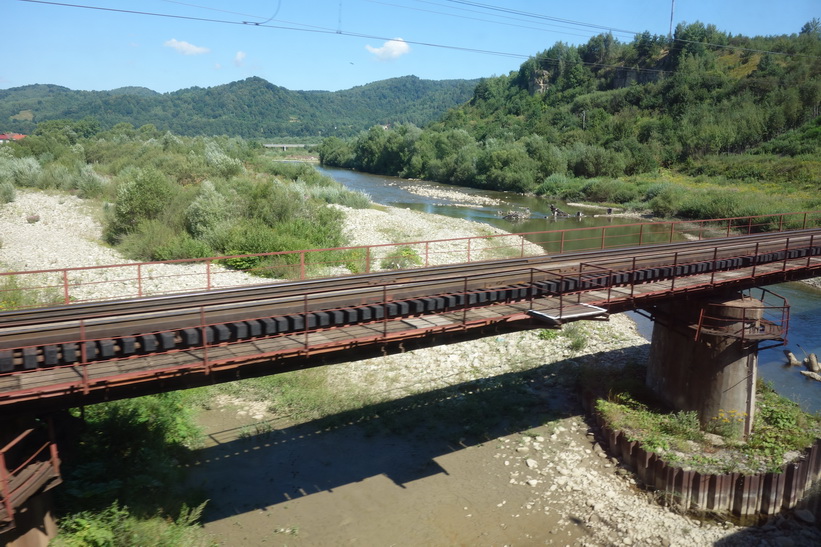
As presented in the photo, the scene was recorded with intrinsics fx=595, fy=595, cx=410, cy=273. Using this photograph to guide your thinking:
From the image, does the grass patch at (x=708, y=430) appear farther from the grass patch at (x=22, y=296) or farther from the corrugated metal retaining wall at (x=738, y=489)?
the grass patch at (x=22, y=296)

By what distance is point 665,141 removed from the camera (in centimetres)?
7481

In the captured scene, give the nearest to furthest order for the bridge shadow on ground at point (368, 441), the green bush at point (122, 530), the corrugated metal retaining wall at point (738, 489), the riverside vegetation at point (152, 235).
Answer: the green bush at point (122, 530) < the riverside vegetation at point (152, 235) < the corrugated metal retaining wall at point (738, 489) < the bridge shadow on ground at point (368, 441)

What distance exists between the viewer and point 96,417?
456 inches

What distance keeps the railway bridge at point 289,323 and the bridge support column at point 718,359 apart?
0.06 meters

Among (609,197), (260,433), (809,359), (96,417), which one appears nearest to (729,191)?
(609,197)

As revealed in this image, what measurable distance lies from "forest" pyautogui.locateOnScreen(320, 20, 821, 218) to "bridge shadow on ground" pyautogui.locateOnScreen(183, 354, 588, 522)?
3388 centimetres

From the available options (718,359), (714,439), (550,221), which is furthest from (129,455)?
(550,221)

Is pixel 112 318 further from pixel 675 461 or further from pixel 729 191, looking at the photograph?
pixel 729 191

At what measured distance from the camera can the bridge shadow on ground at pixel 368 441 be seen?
1188 cm

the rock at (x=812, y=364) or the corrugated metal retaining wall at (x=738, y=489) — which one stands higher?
the rock at (x=812, y=364)

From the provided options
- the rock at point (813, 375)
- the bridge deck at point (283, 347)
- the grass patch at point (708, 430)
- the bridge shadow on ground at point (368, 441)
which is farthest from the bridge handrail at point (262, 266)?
the rock at point (813, 375)

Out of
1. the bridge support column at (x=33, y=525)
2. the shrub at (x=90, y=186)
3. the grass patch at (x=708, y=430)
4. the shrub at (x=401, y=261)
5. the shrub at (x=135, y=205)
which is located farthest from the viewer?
the shrub at (x=90, y=186)

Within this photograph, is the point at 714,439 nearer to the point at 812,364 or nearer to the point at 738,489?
the point at 738,489

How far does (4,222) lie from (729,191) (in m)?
52.7
